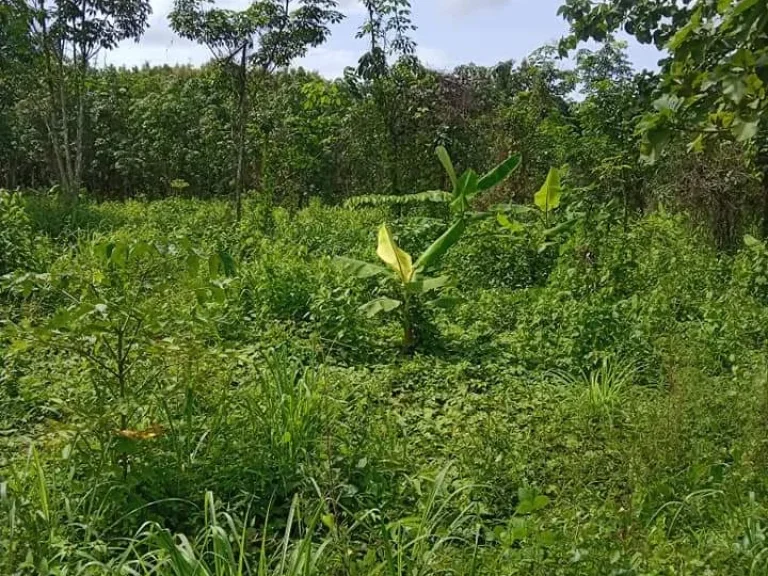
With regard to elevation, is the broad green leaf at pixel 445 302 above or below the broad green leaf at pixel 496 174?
below

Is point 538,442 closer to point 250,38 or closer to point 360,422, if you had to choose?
point 360,422

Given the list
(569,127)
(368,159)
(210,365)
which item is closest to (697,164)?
(569,127)

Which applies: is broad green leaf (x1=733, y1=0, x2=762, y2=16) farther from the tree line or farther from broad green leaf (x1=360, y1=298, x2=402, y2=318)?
broad green leaf (x1=360, y1=298, x2=402, y2=318)

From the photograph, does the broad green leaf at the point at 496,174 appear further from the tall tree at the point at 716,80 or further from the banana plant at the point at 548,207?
the tall tree at the point at 716,80

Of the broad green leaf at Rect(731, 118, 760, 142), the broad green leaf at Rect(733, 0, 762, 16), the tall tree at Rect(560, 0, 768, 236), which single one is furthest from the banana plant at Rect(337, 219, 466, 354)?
the broad green leaf at Rect(733, 0, 762, 16)

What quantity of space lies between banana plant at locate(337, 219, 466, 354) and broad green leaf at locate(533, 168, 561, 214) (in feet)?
5.33

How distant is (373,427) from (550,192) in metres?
3.76

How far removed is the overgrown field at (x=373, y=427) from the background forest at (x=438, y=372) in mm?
15

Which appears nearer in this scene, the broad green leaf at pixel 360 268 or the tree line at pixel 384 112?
the broad green leaf at pixel 360 268

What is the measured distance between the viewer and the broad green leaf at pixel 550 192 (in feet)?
20.8

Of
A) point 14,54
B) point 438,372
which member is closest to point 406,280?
point 438,372

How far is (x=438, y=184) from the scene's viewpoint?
10.7 metres

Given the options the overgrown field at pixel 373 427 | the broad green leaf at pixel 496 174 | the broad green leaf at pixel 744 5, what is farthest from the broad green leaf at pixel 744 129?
the broad green leaf at pixel 496 174

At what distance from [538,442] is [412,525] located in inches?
36.8
